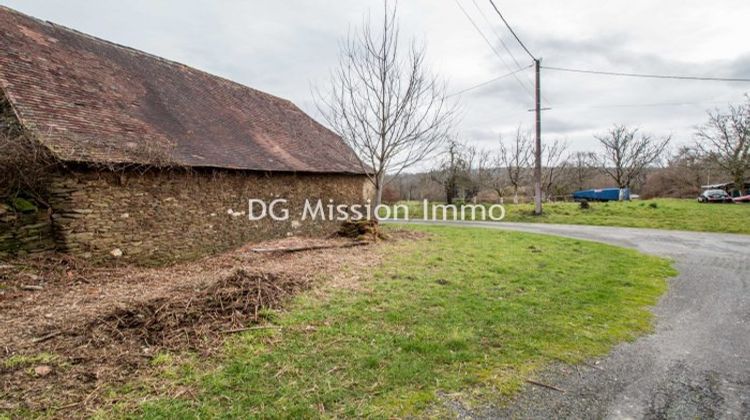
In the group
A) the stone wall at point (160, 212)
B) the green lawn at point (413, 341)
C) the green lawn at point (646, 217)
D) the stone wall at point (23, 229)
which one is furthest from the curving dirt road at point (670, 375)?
the green lawn at point (646, 217)

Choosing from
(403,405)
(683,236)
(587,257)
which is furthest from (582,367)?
(683,236)

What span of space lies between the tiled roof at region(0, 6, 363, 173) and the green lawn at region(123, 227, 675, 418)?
540 centimetres

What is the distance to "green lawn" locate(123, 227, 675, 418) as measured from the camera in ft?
9.00

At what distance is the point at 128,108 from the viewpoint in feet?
29.2

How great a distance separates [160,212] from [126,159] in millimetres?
1302

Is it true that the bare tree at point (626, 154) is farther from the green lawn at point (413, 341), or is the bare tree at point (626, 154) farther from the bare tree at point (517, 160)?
the green lawn at point (413, 341)

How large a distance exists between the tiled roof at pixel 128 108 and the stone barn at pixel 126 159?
1.4 inches

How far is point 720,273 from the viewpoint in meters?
7.07

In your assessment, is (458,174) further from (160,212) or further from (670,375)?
(670,375)

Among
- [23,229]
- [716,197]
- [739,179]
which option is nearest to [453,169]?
[716,197]

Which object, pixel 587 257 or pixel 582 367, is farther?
pixel 587 257

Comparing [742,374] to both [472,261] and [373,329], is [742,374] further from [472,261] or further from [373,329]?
[472,261]

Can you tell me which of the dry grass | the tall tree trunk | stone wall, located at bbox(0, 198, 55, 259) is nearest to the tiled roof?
stone wall, located at bbox(0, 198, 55, 259)

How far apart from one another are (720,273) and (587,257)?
7.50 ft
